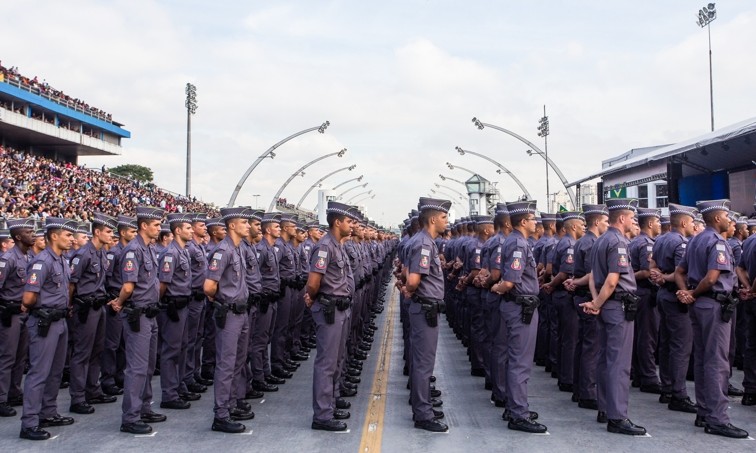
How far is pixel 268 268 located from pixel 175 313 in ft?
5.64

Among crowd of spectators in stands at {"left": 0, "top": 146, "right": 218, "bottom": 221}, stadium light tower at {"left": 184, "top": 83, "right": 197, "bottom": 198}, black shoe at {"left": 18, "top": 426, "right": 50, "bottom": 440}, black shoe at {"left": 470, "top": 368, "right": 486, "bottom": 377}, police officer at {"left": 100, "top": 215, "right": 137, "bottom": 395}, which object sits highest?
stadium light tower at {"left": 184, "top": 83, "right": 197, "bottom": 198}

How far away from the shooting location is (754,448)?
258 inches

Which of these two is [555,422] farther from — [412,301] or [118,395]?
[118,395]

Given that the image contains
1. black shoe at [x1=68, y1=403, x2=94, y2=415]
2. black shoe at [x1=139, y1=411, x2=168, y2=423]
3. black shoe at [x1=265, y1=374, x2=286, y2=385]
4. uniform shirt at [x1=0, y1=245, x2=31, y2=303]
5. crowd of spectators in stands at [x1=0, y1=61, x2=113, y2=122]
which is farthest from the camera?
crowd of spectators in stands at [x1=0, y1=61, x2=113, y2=122]

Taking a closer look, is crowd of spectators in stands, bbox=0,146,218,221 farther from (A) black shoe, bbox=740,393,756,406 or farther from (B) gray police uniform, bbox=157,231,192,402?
(A) black shoe, bbox=740,393,756,406

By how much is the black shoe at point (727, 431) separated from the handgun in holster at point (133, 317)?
20.7 feet

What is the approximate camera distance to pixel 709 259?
7.29 metres

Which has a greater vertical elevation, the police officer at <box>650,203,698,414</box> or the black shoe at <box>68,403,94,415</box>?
the police officer at <box>650,203,698,414</box>

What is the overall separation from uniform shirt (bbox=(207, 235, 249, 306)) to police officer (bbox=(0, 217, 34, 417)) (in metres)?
3.05

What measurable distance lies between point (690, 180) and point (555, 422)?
2125 cm

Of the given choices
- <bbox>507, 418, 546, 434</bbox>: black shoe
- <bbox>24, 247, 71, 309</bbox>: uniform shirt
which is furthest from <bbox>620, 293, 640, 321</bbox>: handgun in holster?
<bbox>24, 247, 71, 309</bbox>: uniform shirt

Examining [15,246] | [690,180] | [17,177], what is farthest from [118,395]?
[17,177]

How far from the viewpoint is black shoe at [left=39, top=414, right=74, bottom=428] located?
296 inches

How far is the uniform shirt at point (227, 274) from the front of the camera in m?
7.43
